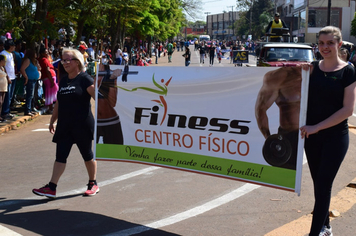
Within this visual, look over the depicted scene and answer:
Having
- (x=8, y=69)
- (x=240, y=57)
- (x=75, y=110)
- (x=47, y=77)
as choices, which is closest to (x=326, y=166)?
(x=75, y=110)

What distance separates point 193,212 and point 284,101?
1.77m

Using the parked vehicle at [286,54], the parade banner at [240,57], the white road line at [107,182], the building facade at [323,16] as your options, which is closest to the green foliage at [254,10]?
the building facade at [323,16]

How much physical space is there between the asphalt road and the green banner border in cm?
57

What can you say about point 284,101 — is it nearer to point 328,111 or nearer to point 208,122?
point 328,111

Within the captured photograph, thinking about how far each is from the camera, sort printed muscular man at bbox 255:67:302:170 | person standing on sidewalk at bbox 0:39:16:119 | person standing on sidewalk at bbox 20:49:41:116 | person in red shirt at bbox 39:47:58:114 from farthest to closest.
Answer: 1. person in red shirt at bbox 39:47:58:114
2. person standing on sidewalk at bbox 20:49:41:116
3. person standing on sidewalk at bbox 0:39:16:119
4. printed muscular man at bbox 255:67:302:170

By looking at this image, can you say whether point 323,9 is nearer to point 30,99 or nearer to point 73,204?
point 30,99

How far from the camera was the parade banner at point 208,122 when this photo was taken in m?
4.65

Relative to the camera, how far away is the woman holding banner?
4168 millimetres

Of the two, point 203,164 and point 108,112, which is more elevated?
point 108,112

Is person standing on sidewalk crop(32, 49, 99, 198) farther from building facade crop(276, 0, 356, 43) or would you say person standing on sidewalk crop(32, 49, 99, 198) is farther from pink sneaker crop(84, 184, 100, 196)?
building facade crop(276, 0, 356, 43)

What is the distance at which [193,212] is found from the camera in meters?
5.57

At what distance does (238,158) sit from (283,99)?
2.52 feet

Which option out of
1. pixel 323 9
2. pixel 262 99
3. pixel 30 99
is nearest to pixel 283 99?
pixel 262 99

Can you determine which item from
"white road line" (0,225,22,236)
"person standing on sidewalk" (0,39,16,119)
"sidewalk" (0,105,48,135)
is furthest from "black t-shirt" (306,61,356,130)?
"person standing on sidewalk" (0,39,16,119)
